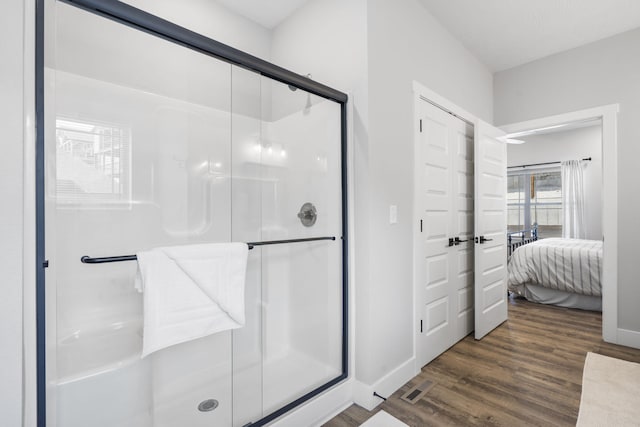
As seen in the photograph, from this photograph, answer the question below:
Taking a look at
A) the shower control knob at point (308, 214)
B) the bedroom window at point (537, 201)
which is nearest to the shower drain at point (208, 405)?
the shower control knob at point (308, 214)

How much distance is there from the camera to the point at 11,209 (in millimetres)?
987

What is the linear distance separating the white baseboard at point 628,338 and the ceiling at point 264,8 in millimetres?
3838

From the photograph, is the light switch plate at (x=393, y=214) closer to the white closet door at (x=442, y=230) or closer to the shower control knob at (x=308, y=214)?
the white closet door at (x=442, y=230)

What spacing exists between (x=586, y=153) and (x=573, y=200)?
0.87 metres

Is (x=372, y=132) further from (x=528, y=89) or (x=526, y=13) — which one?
(x=528, y=89)

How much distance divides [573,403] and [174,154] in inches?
109

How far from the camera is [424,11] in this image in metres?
2.46

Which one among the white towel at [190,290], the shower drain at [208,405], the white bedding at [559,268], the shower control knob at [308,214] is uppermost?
the shower control knob at [308,214]

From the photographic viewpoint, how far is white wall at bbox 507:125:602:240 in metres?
5.71

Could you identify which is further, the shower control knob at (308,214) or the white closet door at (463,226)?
the white closet door at (463,226)

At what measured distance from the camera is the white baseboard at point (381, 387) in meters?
1.96

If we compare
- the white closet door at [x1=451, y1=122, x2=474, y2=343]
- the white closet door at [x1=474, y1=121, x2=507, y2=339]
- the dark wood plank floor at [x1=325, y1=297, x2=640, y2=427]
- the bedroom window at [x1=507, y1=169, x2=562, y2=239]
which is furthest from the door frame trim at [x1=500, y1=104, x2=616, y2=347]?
the bedroom window at [x1=507, y1=169, x2=562, y2=239]

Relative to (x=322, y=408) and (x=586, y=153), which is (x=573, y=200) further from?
(x=322, y=408)

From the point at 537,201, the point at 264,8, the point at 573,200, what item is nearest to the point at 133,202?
the point at 264,8
